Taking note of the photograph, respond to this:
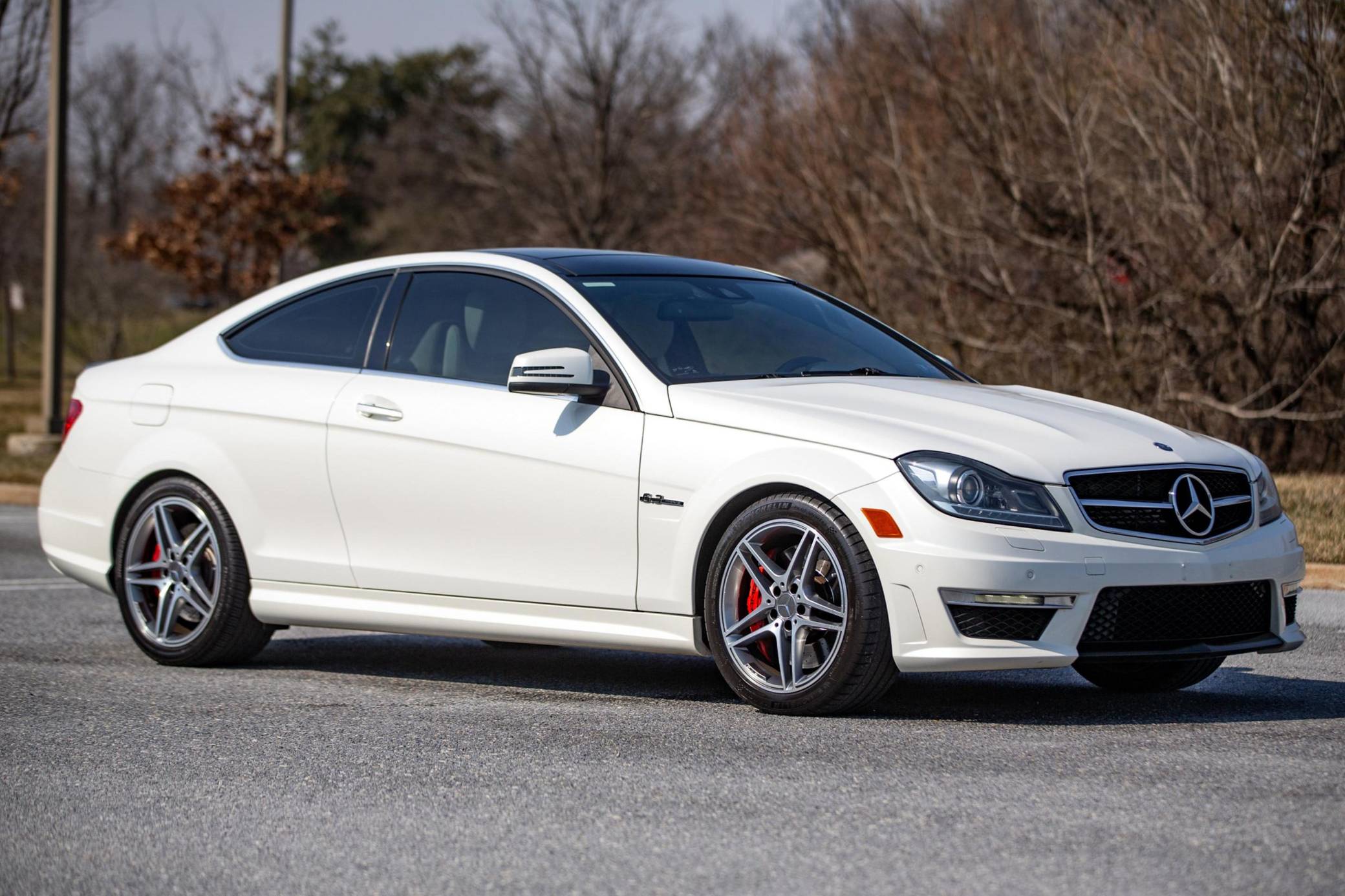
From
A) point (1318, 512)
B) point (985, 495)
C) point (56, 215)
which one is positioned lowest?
point (1318, 512)

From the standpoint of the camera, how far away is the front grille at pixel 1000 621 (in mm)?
5434

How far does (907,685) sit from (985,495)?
136 centimetres

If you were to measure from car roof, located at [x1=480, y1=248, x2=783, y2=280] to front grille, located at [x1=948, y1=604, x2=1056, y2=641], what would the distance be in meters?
2.14

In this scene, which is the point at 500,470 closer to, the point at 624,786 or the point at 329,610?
Answer: the point at 329,610

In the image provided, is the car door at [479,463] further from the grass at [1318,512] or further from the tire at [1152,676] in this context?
the grass at [1318,512]

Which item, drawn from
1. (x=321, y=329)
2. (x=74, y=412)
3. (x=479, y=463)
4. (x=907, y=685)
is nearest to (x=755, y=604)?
(x=907, y=685)

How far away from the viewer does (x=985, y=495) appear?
17.9 ft

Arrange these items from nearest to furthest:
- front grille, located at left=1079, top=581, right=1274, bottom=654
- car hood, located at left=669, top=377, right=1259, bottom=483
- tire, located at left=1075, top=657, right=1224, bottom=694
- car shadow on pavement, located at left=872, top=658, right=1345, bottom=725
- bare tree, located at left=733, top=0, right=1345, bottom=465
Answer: front grille, located at left=1079, top=581, right=1274, bottom=654 → car hood, located at left=669, top=377, right=1259, bottom=483 → car shadow on pavement, located at left=872, top=658, right=1345, bottom=725 → tire, located at left=1075, top=657, right=1224, bottom=694 → bare tree, located at left=733, top=0, right=1345, bottom=465

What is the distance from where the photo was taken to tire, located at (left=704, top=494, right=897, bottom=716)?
18.2ft

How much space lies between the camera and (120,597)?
7.52 metres

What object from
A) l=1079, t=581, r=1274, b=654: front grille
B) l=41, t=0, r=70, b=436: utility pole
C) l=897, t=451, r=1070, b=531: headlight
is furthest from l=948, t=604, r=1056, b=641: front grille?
l=41, t=0, r=70, b=436: utility pole

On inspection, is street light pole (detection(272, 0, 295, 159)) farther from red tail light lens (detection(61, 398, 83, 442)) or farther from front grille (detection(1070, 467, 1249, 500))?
front grille (detection(1070, 467, 1249, 500))

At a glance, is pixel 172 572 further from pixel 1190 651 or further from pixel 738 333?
pixel 1190 651

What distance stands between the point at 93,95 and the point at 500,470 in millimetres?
64466
